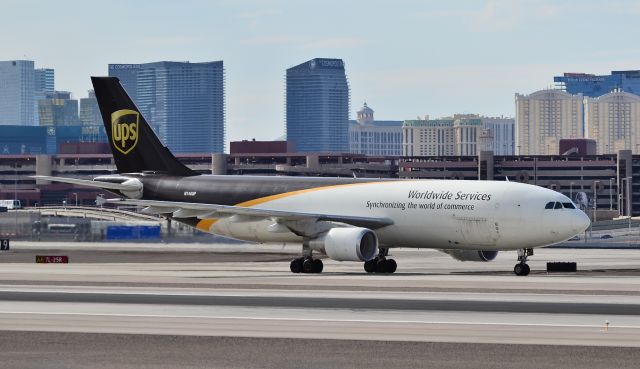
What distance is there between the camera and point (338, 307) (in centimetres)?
4734

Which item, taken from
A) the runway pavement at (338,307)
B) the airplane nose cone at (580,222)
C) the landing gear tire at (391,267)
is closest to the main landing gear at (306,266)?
the runway pavement at (338,307)

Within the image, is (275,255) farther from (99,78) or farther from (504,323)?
(504,323)

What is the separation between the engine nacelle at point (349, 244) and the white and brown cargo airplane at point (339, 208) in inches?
2.0

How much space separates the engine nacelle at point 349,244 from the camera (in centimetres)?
6894

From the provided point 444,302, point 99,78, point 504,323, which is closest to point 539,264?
point 99,78

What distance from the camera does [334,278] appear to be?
64.8 meters

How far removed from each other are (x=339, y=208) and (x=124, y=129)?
1552 centimetres

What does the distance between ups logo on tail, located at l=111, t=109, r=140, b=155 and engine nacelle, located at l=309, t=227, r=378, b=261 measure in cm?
1610

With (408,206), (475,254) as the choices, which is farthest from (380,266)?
(475,254)

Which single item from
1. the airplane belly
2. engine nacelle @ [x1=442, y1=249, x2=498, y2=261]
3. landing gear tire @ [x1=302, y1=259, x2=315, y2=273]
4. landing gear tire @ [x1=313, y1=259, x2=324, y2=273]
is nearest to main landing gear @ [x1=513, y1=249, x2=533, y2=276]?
engine nacelle @ [x1=442, y1=249, x2=498, y2=261]

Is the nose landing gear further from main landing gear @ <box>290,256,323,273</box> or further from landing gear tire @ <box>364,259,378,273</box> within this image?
landing gear tire @ <box>364,259,378,273</box>

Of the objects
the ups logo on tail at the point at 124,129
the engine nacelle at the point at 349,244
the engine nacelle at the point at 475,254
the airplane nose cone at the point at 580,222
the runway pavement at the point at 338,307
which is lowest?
the runway pavement at the point at 338,307

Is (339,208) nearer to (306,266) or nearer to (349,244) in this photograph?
(306,266)

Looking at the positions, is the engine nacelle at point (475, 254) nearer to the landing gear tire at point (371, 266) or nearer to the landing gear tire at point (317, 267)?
the landing gear tire at point (371, 266)
